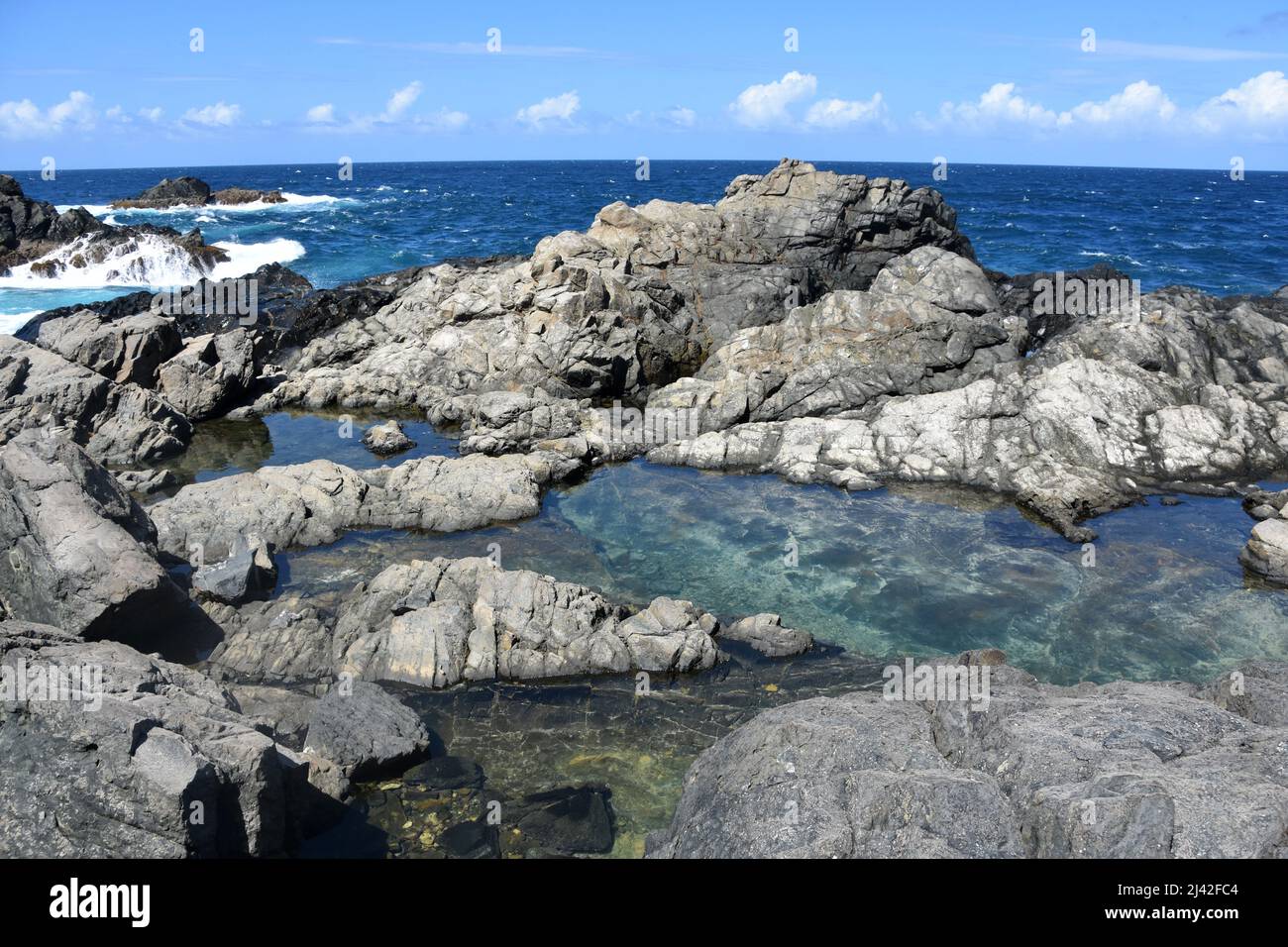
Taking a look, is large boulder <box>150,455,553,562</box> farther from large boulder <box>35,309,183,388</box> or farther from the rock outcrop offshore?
the rock outcrop offshore

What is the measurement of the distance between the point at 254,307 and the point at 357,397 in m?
16.9

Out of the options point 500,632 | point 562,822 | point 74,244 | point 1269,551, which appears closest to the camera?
point 562,822

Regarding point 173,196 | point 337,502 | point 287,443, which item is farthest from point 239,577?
point 173,196

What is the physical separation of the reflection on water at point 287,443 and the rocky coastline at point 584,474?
72 centimetres

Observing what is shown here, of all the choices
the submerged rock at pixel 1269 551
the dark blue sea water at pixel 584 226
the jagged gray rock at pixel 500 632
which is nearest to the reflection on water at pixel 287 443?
the jagged gray rock at pixel 500 632

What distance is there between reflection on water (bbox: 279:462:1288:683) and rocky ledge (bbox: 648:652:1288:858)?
581cm

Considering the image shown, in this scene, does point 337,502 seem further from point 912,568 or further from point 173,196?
point 173,196

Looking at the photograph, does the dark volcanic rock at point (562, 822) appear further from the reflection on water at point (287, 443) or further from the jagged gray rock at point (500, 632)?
the reflection on water at point (287, 443)

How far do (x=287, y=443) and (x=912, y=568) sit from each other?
879 inches

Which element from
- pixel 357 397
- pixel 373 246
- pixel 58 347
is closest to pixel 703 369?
pixel 357 397

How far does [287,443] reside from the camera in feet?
105

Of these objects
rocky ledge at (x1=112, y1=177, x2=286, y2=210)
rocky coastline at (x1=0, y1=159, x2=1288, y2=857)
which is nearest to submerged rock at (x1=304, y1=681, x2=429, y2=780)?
rocky coastline at (x1=0, y1=159, x2=1288, y2=857)

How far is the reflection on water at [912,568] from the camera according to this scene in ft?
61.4

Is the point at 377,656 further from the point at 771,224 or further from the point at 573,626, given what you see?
the point at 771,224
